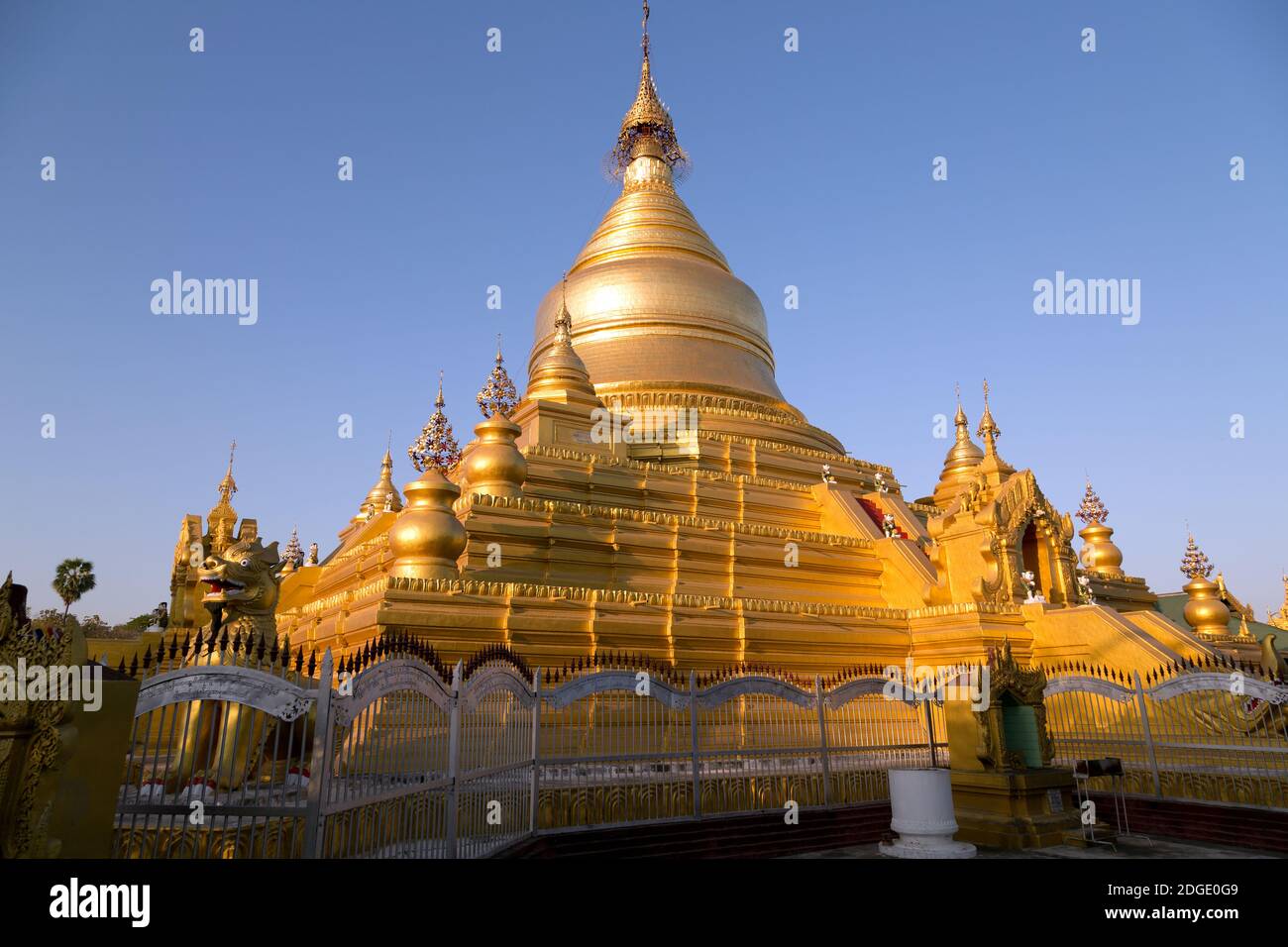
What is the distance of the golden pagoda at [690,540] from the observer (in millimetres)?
15008

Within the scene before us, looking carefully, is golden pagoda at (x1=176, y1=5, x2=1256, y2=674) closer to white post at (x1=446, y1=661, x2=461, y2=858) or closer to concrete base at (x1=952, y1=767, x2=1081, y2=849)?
concrete base at (x1=952, y1=767, x2=1081, y2=849)

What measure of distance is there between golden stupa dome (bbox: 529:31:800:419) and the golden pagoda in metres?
0.11

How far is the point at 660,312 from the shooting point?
93.9 ft

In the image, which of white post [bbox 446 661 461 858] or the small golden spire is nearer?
white post [bbox 446 661 461 858]

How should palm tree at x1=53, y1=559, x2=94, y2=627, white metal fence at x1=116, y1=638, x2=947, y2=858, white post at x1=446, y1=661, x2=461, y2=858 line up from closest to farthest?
white metal fence at x1=116, y1=638, x2=947, y2=858 < white post at x1=446, y1=661, x2=461, y2=858 < palm tree at x1=53, y1=559, x2=94, y2=627

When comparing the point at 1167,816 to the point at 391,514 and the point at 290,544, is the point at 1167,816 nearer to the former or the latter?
the point at 391,514

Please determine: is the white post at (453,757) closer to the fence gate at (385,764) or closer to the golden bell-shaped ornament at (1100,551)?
the fence gate at (385,764)

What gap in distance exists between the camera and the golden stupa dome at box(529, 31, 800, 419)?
27.1 meters

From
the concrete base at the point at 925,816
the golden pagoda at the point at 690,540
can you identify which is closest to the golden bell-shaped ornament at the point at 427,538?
the golden pagoda at the point at 690,540

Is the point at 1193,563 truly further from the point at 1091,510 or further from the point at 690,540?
the point at 690,540

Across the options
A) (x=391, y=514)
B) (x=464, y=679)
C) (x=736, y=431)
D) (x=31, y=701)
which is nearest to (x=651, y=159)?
(x=736, y=431)

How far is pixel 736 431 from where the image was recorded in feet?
82.1

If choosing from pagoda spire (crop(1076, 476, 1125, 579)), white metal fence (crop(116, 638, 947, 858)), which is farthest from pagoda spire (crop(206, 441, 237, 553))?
pagoda spire (crop(1076, 476, 1125, 579))

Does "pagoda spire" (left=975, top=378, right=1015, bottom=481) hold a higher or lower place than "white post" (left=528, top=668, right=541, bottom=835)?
higher
